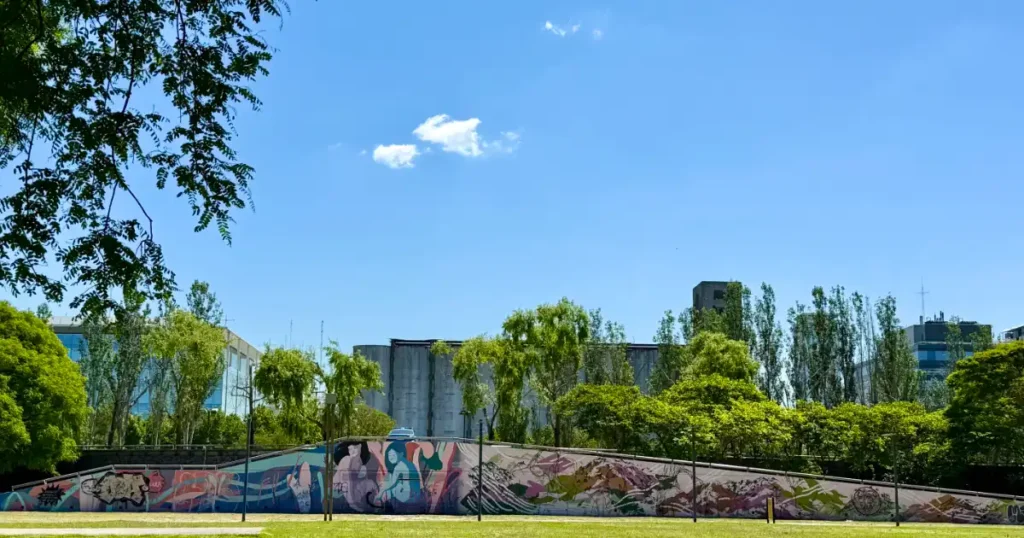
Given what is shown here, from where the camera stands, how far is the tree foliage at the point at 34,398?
39344 mm

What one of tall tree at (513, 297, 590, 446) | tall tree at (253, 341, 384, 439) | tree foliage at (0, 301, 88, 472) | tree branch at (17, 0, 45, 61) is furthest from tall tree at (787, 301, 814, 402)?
tree branch at (17, 0, 45, 61)

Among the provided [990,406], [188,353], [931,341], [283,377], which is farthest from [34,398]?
[931,341]

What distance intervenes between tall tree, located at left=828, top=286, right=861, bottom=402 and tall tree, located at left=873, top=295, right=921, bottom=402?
1.72 metres

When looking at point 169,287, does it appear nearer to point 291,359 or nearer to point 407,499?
point 407,499

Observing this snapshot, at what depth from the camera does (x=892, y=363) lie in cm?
5838

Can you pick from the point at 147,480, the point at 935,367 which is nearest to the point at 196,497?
the point at 147,480

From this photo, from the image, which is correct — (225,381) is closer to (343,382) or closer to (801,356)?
(343,382)

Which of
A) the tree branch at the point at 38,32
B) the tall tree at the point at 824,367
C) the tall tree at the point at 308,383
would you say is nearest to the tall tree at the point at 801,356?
the tall tree at the point at 824,367

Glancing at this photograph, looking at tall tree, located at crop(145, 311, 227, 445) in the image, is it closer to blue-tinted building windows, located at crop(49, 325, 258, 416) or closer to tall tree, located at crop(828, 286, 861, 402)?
blue-tinted building windows, located at crop(49, 325, 258, 416)

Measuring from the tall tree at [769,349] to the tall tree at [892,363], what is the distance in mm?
6389

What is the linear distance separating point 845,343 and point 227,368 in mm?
60777

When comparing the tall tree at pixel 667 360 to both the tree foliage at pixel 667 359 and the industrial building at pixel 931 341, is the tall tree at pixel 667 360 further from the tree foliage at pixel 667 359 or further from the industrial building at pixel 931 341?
the industrial building at pixel 931 341

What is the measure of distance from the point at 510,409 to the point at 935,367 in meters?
85.5

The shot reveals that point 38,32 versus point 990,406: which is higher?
point 38,32
